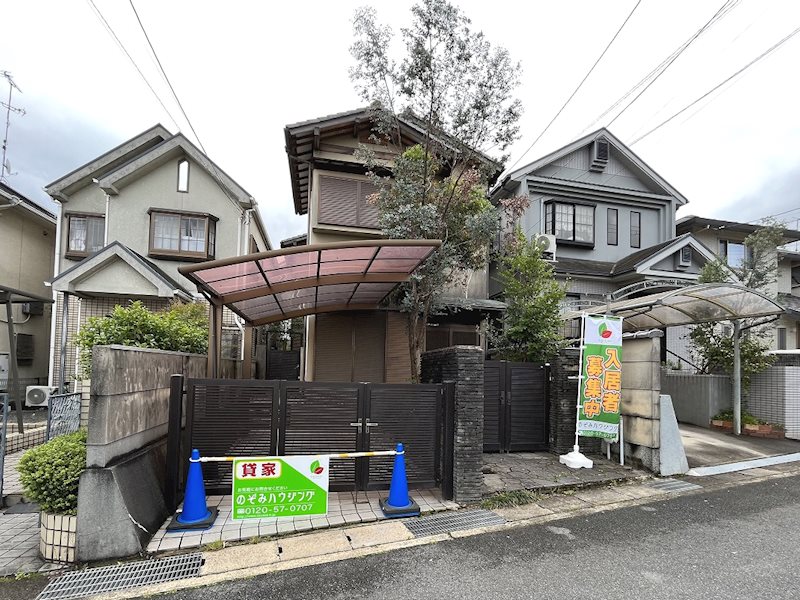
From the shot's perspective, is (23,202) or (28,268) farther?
(28,268)

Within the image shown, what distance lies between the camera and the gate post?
4.82 meters

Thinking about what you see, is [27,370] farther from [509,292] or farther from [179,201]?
[509,292]

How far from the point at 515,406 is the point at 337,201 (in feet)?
20.6

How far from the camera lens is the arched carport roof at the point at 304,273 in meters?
5.23

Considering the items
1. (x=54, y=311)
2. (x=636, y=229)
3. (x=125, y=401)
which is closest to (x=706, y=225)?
(x=636, y=229)

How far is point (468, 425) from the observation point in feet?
18.1

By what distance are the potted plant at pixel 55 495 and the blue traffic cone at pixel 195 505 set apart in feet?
2.91

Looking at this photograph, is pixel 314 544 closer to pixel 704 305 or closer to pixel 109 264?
pixel 704 305

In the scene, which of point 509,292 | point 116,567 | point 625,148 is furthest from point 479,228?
point 625,148

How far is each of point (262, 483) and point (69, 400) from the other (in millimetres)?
3676

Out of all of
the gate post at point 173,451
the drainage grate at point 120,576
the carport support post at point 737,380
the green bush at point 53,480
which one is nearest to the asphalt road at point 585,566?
the drainage grate at point 120,576

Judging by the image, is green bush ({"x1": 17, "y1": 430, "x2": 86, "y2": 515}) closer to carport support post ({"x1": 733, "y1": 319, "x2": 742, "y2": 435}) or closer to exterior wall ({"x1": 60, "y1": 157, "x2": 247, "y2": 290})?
exterior wall ({"x1": 60, "y1": 157, "x2": 247, "y2": 290})

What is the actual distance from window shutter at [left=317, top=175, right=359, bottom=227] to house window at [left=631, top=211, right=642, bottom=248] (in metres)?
11.2

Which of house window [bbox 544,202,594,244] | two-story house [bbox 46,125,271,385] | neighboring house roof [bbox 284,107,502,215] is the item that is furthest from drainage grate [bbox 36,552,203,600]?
house window [bbox 544,202,594,244]
